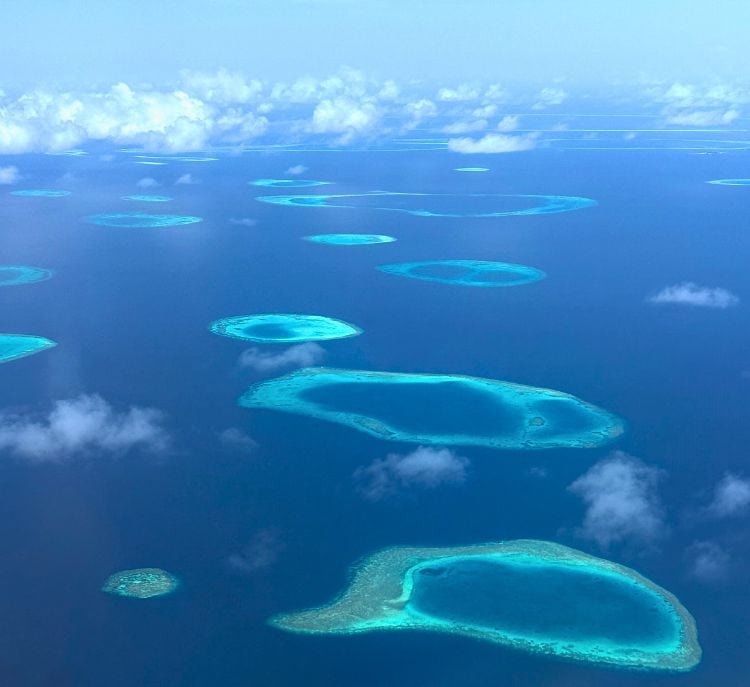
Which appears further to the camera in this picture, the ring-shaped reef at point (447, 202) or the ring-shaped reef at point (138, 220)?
the ring-shaped reef at point (447, 202)

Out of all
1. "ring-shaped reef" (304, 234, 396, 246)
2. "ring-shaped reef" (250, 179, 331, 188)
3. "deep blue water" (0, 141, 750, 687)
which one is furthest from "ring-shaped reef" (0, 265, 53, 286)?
"ring-shaped reef" (250, 179, 331, 188)

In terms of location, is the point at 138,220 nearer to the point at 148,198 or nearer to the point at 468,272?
the point at 148,198

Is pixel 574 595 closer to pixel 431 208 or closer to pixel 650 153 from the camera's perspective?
pixel 431 208

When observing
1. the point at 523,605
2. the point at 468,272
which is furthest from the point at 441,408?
the point at 468,272

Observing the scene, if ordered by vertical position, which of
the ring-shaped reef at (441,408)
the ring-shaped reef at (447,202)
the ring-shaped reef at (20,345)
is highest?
the ring-shaped reef at (447,202)

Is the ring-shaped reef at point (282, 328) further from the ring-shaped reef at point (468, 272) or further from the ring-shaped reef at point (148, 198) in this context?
the ring-shaped reef at point (148, 198)

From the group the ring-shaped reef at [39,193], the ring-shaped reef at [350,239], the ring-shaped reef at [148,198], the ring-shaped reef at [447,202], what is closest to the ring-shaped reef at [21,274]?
the ring-shaped reef at [350,239]

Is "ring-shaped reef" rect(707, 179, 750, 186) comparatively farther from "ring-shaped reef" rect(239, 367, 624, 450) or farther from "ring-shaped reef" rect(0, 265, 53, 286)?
"ring-shaped reef" rect(239, 367, 624, 450)
